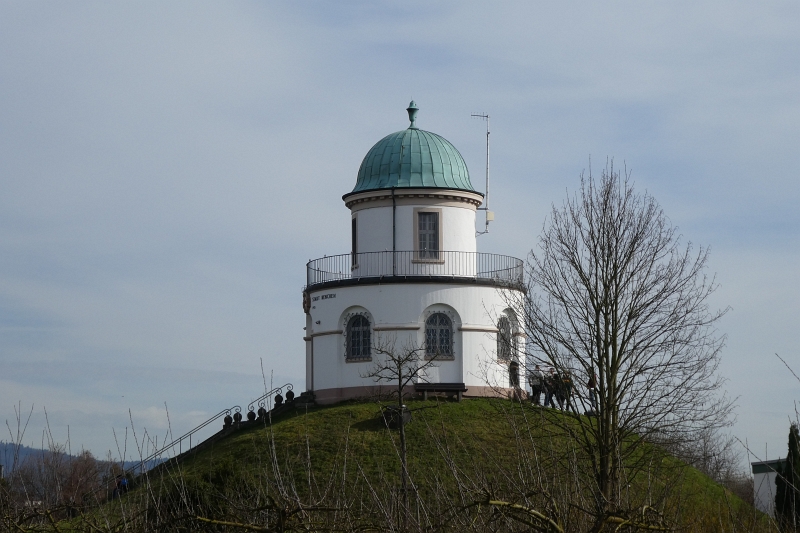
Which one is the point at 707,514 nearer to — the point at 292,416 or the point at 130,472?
the point at 130,472

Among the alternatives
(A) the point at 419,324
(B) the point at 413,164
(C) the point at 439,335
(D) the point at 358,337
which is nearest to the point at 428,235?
(B) the point at 413,164

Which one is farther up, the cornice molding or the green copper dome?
the green copper dome

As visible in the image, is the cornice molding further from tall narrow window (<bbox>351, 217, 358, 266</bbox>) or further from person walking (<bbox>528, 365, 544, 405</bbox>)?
person walking (<bbox>528, 365, 544, 405</bbox>)

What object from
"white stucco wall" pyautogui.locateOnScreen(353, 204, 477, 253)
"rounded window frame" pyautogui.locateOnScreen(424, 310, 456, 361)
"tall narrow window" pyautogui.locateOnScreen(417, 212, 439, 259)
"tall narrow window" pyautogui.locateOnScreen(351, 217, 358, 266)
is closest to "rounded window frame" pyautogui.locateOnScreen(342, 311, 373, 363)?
"rounded window frame" pyautogui.locateOnScreen(424, 310, 456, 361)

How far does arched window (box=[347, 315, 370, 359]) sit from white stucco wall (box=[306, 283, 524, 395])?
0.82 ft

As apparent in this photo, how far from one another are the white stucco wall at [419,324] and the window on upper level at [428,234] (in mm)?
1542

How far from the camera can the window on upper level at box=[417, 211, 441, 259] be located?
43719 mm

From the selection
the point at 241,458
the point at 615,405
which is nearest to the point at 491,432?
Result: the point at 241,458

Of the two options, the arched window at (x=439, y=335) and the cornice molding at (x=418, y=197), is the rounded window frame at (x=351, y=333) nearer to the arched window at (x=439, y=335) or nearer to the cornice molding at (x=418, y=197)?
the arched window at (x=439, y=335)

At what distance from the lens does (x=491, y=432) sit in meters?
37.2

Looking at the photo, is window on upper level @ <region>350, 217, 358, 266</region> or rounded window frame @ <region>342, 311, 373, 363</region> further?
window on upper level @ <region>350, 217, 358, 266</region>

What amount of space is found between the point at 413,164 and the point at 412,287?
196 inches

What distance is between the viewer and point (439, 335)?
4262 centimetres

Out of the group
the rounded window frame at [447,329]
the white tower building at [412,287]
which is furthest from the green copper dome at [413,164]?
the rounded window frame at [447,329]
